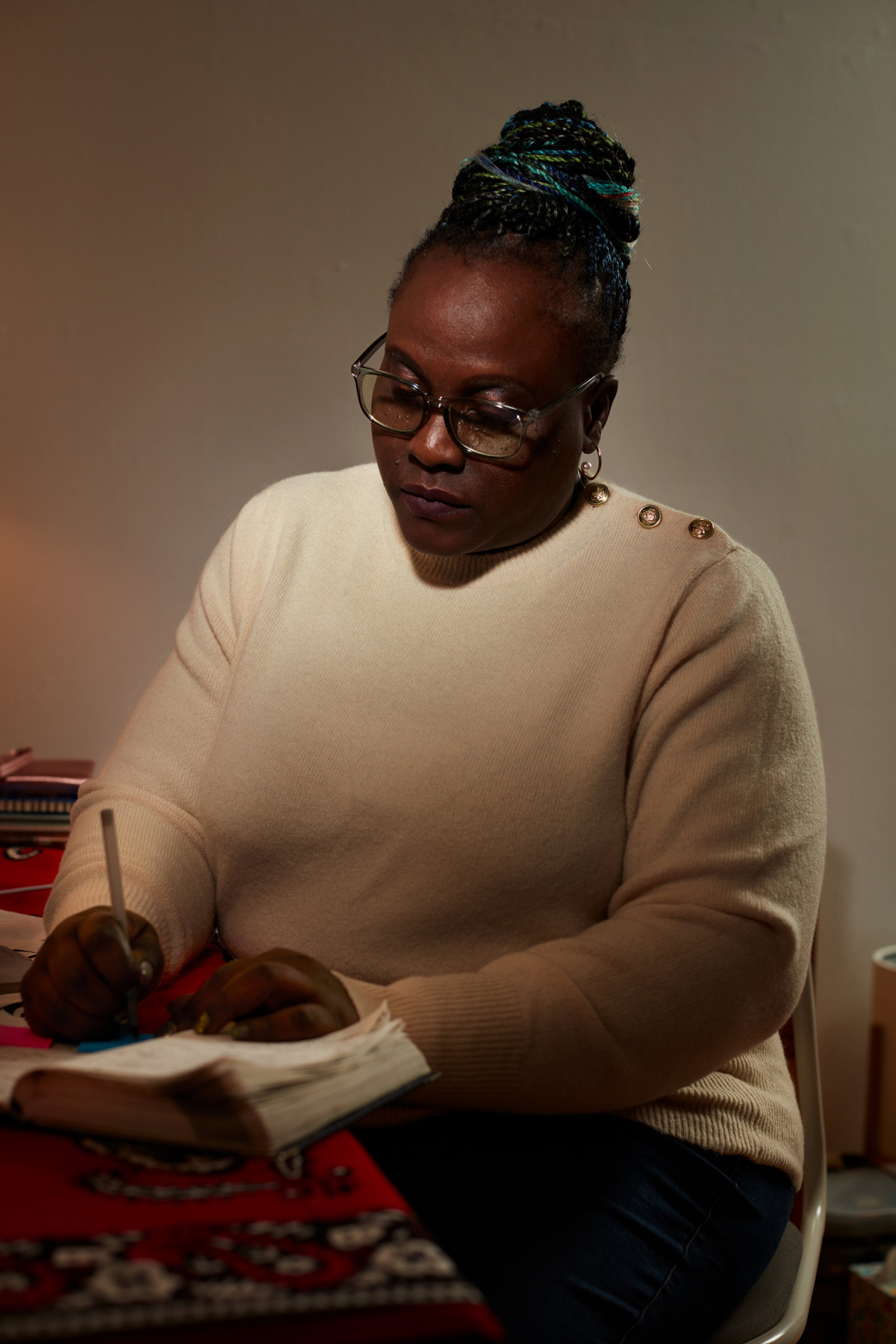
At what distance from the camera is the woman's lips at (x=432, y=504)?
1.06 metres

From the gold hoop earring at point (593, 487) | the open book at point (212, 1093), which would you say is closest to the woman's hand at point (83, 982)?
the open book at point (212, 1093)

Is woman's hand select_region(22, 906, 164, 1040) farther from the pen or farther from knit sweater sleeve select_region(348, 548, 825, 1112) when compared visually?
knit sweater sleeve select_region(348, 548, 825, 1112)

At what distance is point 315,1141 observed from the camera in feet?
2.00

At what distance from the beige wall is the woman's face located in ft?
3.37

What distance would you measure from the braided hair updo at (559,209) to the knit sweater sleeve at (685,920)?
30 cm

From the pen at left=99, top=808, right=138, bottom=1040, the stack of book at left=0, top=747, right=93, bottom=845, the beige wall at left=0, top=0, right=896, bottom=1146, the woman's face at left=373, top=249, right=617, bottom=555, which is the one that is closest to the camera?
the pen at left=99, top=808, right=138, bottom=1040

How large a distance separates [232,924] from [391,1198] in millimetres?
596

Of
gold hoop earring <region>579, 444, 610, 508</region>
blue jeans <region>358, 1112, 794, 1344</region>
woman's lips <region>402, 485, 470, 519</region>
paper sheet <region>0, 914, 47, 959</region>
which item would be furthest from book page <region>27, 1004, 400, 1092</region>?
gold hoop earring <region>579, 444, 610, 508</region>

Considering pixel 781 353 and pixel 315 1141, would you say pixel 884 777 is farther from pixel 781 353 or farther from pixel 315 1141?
pixel 315 1141

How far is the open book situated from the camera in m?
0.58

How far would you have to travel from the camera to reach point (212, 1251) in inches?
19.1

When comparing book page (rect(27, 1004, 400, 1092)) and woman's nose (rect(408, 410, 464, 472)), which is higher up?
woman's nose (rect(408, 410, 464, 472))

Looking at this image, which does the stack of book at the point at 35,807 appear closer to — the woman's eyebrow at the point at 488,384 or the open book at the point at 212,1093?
the woman's eyebrow at the point at 488,384

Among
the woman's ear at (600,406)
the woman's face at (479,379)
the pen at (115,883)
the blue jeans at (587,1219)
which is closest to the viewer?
the pen at (115,883)
